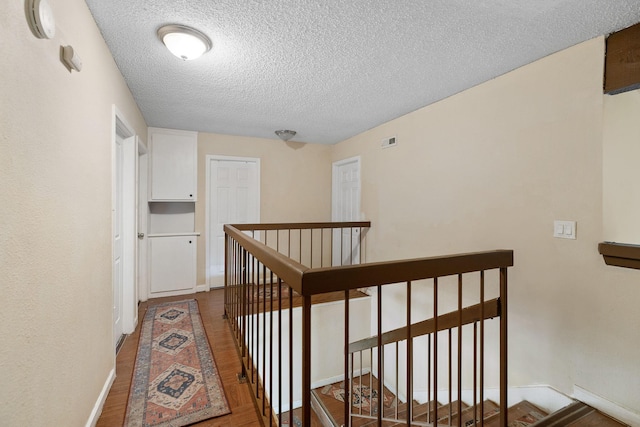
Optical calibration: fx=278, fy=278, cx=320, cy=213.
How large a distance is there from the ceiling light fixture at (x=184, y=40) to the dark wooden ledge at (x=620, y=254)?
2.73 meters

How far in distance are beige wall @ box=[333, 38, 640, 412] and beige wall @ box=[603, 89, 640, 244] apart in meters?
0.04

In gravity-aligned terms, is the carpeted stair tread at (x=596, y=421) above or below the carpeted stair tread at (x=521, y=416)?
above

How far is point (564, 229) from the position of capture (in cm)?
186

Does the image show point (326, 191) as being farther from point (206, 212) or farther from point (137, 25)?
point (137, 25)

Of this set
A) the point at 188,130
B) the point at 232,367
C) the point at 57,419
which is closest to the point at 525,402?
the point at 232,367

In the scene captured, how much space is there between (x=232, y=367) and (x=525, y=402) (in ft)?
7.13

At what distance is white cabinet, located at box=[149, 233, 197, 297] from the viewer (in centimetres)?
368

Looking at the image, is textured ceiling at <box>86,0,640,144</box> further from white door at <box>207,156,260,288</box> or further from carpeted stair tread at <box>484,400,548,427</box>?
carpeted stair tread at <box>484,400,548,427</box>

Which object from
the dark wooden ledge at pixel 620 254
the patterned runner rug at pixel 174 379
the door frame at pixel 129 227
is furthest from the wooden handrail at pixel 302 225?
the dark wooden ledge at pixel 620 254

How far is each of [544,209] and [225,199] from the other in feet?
12.4

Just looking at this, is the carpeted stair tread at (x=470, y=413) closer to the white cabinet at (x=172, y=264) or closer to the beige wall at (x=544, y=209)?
the beige wall at (x=544, y=209)

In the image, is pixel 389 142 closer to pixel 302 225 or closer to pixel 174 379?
pixel 302 225

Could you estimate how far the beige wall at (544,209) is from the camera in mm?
1680

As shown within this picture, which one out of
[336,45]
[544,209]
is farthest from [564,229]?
[336,45]
